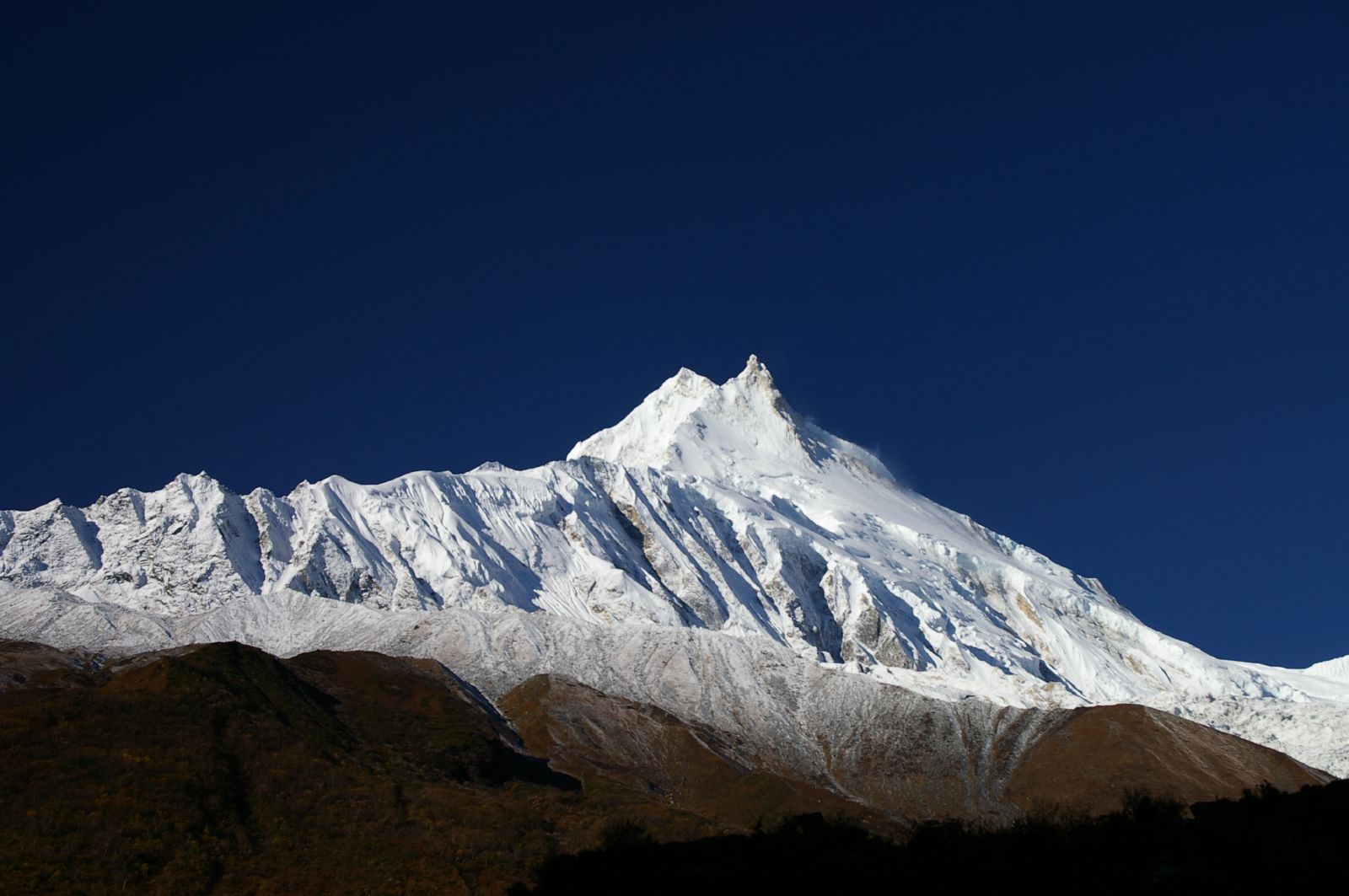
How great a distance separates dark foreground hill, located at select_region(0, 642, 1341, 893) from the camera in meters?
61.8

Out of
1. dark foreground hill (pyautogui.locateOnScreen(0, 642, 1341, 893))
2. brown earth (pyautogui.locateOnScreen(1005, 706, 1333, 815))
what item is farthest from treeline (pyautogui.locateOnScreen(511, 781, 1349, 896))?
brown earth (pyautogui.locateOnScreen(1005, 706, 1333, 815))

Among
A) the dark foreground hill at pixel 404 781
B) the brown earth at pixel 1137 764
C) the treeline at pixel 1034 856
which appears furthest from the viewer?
the brown earth at pixel 1137 764

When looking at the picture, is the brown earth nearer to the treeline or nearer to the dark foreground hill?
the dark foreground hill

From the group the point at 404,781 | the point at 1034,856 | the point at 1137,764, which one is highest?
the point at 1137,764

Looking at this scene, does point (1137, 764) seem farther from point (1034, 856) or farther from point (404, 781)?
point (1034, 856)

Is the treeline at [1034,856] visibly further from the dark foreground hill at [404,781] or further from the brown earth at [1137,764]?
the brown earth at [1137,764]

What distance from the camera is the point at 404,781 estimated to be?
8400 centimetres

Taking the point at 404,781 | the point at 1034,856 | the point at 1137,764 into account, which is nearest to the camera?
the point at 1034,856

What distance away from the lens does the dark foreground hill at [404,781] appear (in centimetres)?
6178

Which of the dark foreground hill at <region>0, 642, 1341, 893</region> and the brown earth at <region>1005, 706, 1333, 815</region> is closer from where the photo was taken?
the dark foreground hill at <region>0, 642, 1341, 893</region>

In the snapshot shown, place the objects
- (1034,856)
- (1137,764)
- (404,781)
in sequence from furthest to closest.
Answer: (1137,764), (404,781), (1034,856)

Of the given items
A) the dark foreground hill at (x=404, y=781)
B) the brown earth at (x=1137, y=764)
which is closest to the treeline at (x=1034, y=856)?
the dark foreground hill at (x=404, y=781)

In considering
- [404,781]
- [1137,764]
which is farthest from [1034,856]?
[1137,764]

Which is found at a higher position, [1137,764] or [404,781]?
[1137,764]
